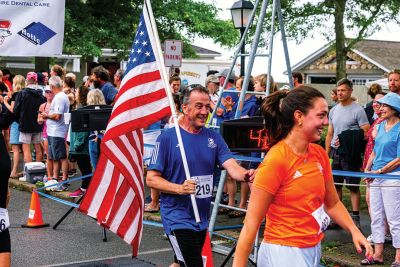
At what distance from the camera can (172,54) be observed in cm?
1692

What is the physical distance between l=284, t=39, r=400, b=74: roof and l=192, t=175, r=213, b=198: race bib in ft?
123

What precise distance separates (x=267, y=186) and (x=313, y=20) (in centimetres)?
2788

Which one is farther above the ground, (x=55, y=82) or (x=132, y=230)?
(x=55, y=82)

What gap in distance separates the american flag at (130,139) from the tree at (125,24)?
68.9 feet

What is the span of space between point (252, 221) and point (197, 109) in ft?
6.73

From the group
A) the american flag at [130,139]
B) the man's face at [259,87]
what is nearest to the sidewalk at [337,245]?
the man's face at [259,87]

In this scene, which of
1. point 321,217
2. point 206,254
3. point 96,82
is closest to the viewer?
point 321,217

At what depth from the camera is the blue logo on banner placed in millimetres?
8102

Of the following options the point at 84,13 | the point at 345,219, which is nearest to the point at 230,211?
the point at 345,219

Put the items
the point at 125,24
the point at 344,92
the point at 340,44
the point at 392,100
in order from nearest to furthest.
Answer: the point at 392,100
the point at 344,92
the point at 125,24
the point at 340,44

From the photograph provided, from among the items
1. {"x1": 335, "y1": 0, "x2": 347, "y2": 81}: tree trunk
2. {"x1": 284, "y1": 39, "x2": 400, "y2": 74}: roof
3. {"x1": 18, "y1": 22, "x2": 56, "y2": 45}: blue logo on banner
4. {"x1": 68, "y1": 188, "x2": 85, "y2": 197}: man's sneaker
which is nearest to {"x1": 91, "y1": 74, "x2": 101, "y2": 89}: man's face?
{"x1": 68, "y1": 188, "x2": 85, "y2": 197}: man's sneaker

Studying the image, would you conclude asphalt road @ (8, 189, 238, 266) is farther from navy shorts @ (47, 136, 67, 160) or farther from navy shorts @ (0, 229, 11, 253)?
navy shorts @ (0, 229, 11, 253)

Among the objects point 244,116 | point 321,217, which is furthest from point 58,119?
point 321,217

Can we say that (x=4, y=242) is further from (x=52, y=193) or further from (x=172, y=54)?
(x=172, y=54)
